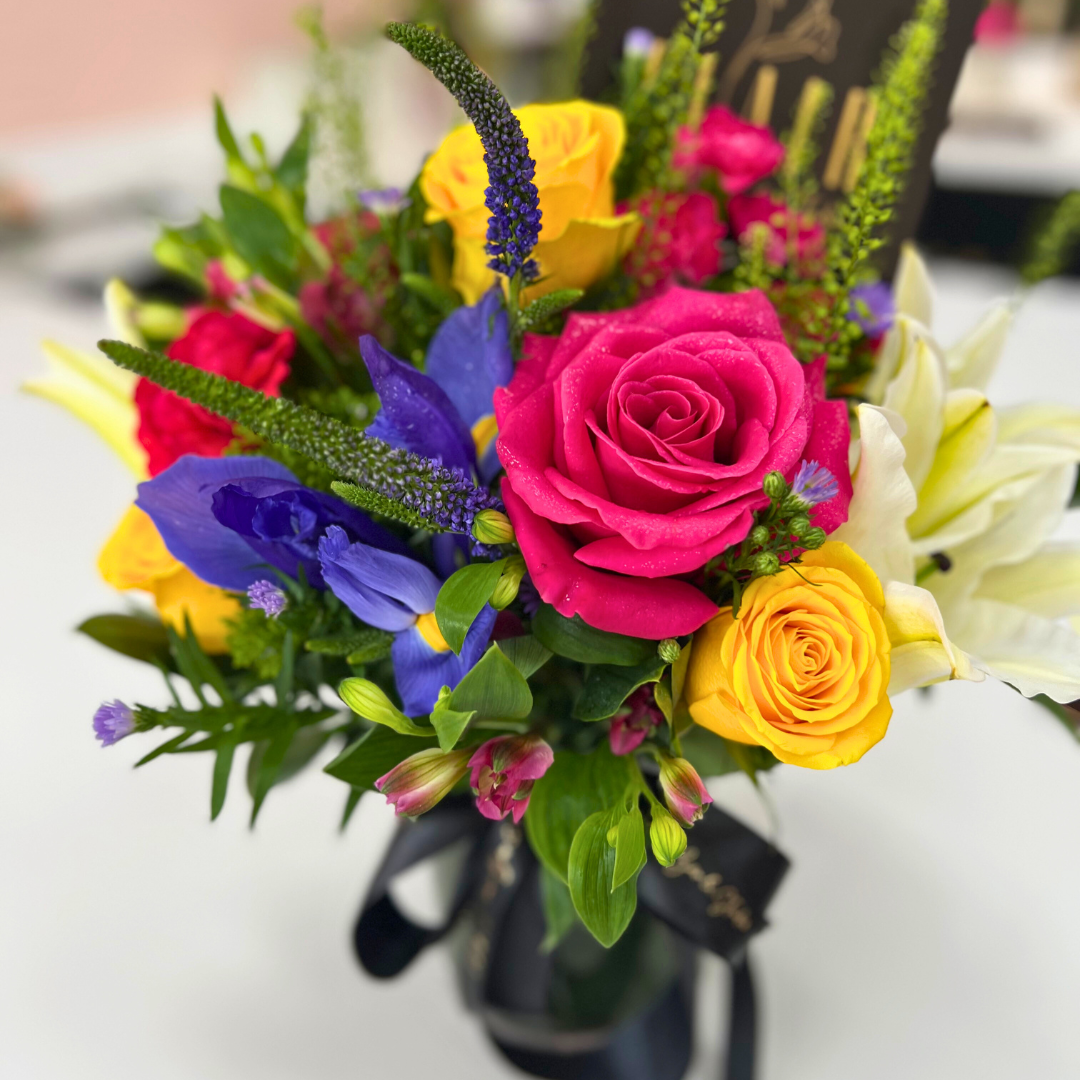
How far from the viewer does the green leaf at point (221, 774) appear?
344mm

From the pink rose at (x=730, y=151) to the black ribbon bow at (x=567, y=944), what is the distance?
0.30 metres

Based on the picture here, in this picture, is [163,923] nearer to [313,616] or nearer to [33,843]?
[33,843]

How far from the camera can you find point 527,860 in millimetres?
473

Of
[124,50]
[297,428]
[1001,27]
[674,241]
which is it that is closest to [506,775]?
[297,428]

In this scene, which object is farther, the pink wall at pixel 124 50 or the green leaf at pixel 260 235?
the pink wall at pixel 124 50

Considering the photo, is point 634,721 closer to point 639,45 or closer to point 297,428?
point 297,428

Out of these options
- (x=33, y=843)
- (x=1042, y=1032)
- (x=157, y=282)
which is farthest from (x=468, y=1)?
(x=1042, y=1032)

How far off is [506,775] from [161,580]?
18 cm

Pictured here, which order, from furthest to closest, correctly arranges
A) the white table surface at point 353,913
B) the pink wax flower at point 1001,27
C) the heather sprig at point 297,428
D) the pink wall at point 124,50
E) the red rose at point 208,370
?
the pink wall at point 124,50 < the pink wax flower at point 1001,27 < the white table surface at point 353,913 < the red rose at point 208,370 < the heather sprig at point 297,428

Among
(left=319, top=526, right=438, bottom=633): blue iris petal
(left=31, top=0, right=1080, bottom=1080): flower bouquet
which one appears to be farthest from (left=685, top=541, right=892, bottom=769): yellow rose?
(left=319, top=526, right=438, bottom=633): blue iris petal

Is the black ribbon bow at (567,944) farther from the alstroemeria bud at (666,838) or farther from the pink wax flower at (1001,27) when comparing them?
the pink wax flower at (1001,27)

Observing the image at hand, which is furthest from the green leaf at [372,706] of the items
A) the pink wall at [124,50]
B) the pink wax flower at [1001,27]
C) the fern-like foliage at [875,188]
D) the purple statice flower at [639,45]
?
the pink wax flower at [1001,27]

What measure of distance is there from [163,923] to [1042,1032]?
55cm

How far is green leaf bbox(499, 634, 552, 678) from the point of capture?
0.30m
